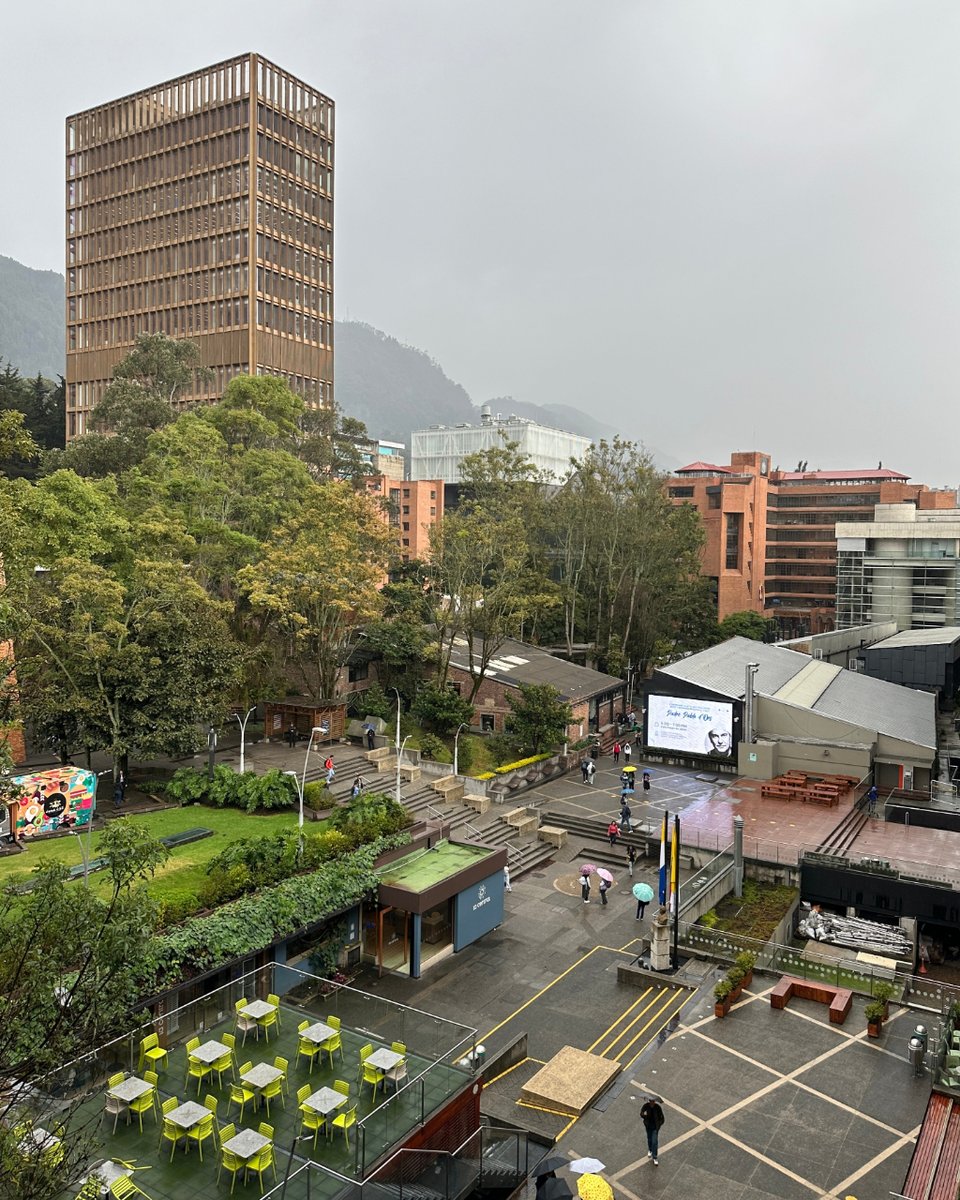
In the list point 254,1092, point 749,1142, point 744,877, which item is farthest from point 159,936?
point 744,877

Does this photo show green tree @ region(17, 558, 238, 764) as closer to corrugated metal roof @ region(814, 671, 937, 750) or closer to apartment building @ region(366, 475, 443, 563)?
corrugated metal roof @ region(814, 671, 937, 750)

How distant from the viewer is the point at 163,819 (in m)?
29.8

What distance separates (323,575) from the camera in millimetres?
41938

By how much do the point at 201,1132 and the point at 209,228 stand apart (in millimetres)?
78039

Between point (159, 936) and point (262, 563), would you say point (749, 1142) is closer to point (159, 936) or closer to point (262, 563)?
point (159, 936)

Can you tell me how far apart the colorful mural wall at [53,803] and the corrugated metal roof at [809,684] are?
33.1 m

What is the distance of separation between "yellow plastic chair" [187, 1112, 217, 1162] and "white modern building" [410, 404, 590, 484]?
131 meters

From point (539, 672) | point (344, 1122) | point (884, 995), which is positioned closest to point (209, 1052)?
point (344, 1122)

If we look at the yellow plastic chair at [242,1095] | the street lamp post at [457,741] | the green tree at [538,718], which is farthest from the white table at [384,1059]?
the green tree at [538,718]

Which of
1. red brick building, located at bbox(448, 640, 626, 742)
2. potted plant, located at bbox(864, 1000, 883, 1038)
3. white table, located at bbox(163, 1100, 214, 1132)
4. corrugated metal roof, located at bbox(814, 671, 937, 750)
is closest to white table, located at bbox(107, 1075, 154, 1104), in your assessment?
white table, located at bbox(163, 1100, 214, 1132)

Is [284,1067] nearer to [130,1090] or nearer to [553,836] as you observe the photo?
[130,1090]

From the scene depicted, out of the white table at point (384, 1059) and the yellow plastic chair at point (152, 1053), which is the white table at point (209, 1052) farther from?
the white table at point (384, 1059)

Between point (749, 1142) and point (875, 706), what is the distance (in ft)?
122

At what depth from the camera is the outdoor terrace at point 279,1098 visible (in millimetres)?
13305
